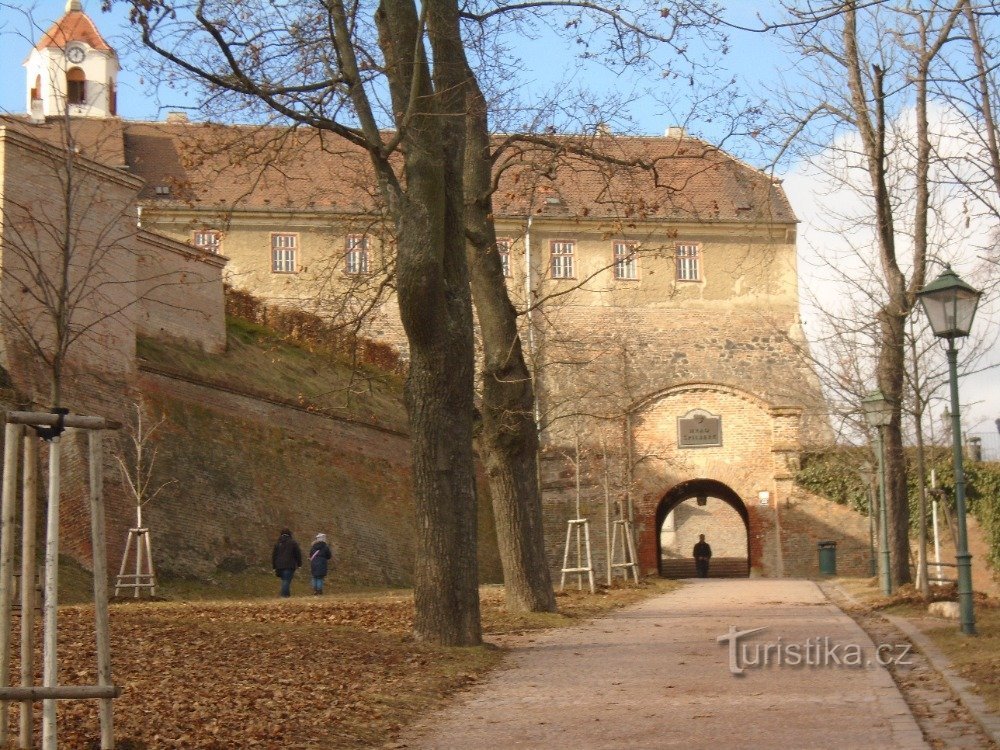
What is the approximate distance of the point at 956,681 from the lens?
32.6ft

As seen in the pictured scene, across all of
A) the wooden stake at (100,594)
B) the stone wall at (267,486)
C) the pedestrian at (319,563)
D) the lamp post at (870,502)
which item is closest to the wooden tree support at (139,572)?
the stone wall at (267,486)

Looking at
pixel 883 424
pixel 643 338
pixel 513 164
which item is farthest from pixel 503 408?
pixel 643 338

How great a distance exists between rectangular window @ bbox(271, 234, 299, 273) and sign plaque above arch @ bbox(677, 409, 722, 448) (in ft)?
56.9

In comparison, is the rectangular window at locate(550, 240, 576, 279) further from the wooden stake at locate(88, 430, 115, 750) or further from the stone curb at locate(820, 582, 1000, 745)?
the wooden stake at locate(88, 430, 115, 750)

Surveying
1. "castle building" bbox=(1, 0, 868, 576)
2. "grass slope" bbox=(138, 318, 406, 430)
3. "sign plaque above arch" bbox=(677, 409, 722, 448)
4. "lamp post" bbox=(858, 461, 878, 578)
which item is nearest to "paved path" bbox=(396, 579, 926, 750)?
"castle building" bbox=(1, 0, 868, 576)

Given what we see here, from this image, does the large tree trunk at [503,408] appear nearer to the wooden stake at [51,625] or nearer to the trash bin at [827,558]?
the wooden stake at [51,625]

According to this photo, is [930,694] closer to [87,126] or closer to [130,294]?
[130,294]

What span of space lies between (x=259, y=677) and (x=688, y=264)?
1705 inches

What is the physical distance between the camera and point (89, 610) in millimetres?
15453

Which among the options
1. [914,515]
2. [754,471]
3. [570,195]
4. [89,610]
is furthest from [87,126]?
[89,610]

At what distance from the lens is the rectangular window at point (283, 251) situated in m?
49.0

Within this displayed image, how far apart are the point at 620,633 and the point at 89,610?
6086mm

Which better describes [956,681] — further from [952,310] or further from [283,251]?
[283,251]

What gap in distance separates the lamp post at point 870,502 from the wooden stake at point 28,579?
25658 millimetres
